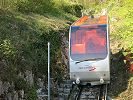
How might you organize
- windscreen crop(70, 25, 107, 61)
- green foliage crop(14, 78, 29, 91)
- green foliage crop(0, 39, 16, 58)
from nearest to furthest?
green foliage crop(14, 78, 29, 91), green foliage crop(0, 39, 16, 58), windscreen crop(70, 25, 107, 61)

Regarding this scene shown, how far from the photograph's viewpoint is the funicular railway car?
16453 mm

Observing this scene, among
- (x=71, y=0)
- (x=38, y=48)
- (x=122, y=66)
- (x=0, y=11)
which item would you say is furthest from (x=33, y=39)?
(x=71, y=0)

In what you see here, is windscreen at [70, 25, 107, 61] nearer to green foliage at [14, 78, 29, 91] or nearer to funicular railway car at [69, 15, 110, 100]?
funicular railway car at [69, 15, 110, 100]

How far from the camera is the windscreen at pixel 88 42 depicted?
55.1 feet

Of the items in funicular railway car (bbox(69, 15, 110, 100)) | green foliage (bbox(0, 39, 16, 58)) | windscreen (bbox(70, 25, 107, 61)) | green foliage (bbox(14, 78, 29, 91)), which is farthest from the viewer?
windscreen (bbox(70, 25, 107, 61))

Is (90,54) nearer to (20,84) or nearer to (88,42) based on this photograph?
(88,42)

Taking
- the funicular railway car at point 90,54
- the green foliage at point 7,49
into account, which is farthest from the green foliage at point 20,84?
the funicular railway car at point 90,54

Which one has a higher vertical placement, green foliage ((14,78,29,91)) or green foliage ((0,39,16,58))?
green foliage ((0,39,16,58))

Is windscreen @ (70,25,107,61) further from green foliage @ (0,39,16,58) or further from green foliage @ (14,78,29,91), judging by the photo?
green foliage @ (0,39,16,58)

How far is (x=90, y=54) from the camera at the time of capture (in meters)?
16.8

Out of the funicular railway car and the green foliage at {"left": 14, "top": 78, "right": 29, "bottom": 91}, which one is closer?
the green foliage at {"left": 14, "top": 78, "right": 29, "bottom": 91}

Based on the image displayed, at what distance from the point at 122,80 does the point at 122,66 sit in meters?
2.09

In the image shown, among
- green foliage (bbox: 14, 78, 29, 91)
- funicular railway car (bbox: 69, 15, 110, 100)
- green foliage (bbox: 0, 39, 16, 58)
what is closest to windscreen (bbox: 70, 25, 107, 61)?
funicular railway car (bbox: 69, 15, 110, 100)

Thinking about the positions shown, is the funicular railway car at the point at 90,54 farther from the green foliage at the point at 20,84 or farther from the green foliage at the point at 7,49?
the green foliage at the point at 7,49
